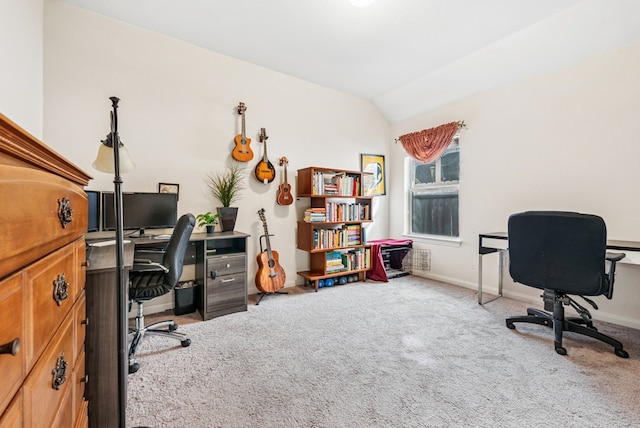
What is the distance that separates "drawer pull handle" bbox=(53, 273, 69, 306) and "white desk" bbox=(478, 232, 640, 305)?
298 cm

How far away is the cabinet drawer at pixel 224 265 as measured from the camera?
2.64 meters

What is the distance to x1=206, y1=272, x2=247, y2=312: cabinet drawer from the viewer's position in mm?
2643

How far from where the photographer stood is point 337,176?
3.76 meters

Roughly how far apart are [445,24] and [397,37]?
1.43ft

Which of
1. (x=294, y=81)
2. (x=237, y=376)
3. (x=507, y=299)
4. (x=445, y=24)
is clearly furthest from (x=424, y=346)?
(x=294, y=81)

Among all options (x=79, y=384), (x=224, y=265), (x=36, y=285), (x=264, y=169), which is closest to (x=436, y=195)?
(x=264, y=169)

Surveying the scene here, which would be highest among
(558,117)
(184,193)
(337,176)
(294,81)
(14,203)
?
(294,81)

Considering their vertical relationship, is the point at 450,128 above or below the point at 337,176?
above

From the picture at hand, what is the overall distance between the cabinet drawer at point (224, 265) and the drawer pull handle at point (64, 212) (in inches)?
76.1

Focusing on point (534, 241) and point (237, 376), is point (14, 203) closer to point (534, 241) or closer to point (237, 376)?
point (237, 376)

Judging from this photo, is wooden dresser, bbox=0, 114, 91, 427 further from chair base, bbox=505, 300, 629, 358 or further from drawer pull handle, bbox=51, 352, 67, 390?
chair base, bbox=505, 300, 629, 358

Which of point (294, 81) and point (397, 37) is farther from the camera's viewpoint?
point (294, 81)

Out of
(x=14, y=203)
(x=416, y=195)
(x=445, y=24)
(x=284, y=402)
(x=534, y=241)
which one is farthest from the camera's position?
(x=416, y=195)

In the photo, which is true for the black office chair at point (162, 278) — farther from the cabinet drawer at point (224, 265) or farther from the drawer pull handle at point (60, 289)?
the drawer pull handle at point (60, 289)
